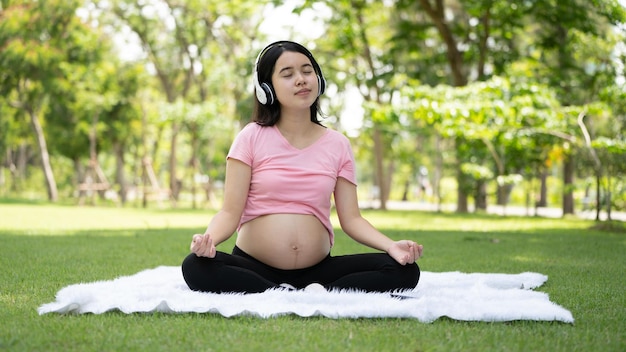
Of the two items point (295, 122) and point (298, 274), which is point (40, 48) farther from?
point (298, 274)

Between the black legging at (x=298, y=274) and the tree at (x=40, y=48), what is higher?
the tree at (x=40, y=48)

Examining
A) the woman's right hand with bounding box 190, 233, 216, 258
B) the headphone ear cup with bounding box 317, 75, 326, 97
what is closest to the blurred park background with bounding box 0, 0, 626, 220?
the headphone ear cup with bounding box 317, 75, 326, 97

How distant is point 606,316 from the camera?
3084 millimetres

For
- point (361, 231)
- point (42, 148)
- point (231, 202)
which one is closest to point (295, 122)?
point (231, 202)

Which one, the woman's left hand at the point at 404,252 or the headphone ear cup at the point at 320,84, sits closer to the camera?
the woman's left hand at the point at 404,252

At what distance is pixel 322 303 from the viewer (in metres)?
3.19

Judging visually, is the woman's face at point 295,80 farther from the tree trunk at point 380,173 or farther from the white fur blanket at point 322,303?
the tree trunk at point 380,173

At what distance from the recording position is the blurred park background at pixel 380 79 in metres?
10.8

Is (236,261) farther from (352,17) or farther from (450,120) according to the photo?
(352,17)

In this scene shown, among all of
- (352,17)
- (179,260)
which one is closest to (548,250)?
(179,260)

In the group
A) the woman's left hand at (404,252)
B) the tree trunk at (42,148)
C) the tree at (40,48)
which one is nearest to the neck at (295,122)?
the woman's left hand at (404,252)

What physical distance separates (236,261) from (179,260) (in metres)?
2.27

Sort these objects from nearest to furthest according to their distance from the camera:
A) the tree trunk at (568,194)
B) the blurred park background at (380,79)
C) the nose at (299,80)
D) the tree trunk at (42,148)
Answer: the nose at (299,80) → the blurred park background at (380,79) → the tree trunk at (568,194) → the tree trunk at (42,148)

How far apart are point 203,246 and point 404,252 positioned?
94 centimetres
